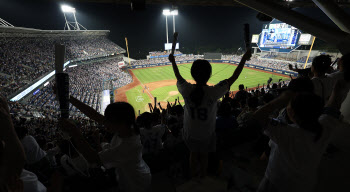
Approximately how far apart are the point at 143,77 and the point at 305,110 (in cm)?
3443

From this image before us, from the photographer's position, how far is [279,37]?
37000 mm

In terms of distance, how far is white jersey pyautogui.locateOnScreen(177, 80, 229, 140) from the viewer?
2.28 m

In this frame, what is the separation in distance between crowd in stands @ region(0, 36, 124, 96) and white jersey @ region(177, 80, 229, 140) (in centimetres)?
2017

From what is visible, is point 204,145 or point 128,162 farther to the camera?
point 204,145

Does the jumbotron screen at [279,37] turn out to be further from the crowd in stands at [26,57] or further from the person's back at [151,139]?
the crowd in stands at [26,57]

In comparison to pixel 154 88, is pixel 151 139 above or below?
above

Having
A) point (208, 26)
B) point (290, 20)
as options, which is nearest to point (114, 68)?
point (290, 20)

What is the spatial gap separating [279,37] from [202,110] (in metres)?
44.2

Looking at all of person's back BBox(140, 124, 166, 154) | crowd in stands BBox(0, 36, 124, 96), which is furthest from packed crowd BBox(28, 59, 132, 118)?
person's back BBox(140, 124, 166, 154)

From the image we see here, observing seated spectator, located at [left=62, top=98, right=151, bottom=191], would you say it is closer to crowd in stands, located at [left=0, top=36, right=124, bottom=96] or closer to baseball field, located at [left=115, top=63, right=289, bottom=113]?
baseball field, located at [left=115, top=63, right=289, bottom=113]

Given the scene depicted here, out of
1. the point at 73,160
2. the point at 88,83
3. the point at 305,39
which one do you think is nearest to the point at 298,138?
the point at 73,160

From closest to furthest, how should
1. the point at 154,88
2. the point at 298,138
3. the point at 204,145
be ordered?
the point at 298,138, the point at 204,145, the point at 154,88

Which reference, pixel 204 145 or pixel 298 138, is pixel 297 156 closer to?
pixel 298 138

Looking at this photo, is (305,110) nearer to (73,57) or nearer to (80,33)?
(73,57)
